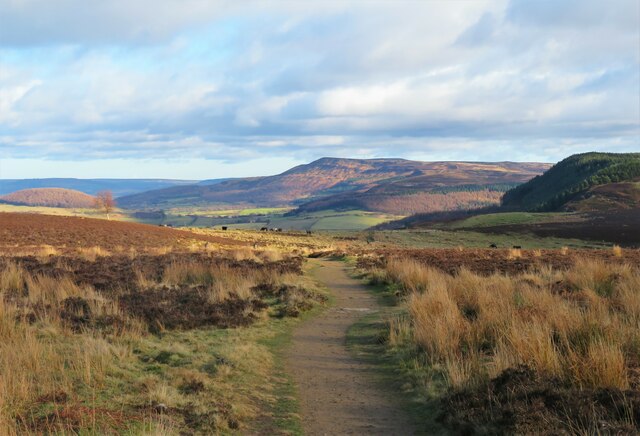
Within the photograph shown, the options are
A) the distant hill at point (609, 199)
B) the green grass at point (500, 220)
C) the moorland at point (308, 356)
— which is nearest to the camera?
the moorland at point (308, 356)

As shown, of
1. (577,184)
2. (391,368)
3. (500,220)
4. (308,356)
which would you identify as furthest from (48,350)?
(577,184)

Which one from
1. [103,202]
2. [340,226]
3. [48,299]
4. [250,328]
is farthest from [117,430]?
[340,226]

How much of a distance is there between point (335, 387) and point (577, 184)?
15997cm

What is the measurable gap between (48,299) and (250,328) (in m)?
5.20

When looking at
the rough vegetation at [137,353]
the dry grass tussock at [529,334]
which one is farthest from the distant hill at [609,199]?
the rough vegetation at [137,353]

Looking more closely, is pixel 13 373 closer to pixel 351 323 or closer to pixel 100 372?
pixel 100 372

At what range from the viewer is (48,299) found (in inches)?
509

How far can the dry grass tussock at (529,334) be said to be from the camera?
6.60m

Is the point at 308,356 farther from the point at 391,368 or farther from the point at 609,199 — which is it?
the point at 609,199

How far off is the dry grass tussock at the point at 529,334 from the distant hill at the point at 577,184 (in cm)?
10515

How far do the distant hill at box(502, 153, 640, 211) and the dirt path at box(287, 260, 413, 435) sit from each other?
351 ft

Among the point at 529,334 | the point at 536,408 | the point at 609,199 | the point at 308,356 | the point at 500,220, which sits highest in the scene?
the point at 609,199

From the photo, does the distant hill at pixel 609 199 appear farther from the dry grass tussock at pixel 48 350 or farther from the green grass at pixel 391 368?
the dry grass tussock at pixel 48 350

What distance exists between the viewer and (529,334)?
7609mm
